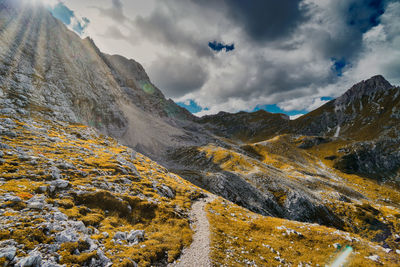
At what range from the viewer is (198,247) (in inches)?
622

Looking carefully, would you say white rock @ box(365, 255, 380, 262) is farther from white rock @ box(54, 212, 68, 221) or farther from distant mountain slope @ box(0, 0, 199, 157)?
distant mountain slope @ box(0, 0, 199, 157)

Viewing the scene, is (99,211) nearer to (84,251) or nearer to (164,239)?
(84,251)

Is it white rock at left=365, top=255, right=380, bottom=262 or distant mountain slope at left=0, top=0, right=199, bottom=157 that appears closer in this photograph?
white rock at left=365, top=255, right=380, bottom=262

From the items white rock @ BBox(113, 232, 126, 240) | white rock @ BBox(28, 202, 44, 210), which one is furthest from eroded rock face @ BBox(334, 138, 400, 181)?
white rock @ BBox(28, 202, 44, 210)

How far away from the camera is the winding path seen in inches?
527

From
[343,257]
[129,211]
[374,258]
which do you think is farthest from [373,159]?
[129,211]

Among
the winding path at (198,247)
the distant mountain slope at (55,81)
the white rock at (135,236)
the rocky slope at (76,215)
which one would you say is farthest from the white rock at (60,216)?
the distant mountain slope at (55,81)

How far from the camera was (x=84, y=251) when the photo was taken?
1061 cm

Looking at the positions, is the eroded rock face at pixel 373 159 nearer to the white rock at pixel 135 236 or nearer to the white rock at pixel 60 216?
the white rock at pixel 135 236

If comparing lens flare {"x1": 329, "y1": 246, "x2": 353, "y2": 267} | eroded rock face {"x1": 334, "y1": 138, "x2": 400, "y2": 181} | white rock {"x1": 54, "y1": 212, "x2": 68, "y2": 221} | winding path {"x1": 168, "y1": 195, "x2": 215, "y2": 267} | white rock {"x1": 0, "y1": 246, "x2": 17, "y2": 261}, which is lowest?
winding path {"x1": 168, "y1": 195, "x2": 215, "y2": 267}

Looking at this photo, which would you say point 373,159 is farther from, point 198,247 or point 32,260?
point 32,260

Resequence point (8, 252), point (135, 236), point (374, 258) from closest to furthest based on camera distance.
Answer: point (8, 252) < point (135, 236) < point (374, 258)

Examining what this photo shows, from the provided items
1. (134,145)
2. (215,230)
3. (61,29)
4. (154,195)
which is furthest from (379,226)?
(61,29)

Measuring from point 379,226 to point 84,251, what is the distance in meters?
97.9
